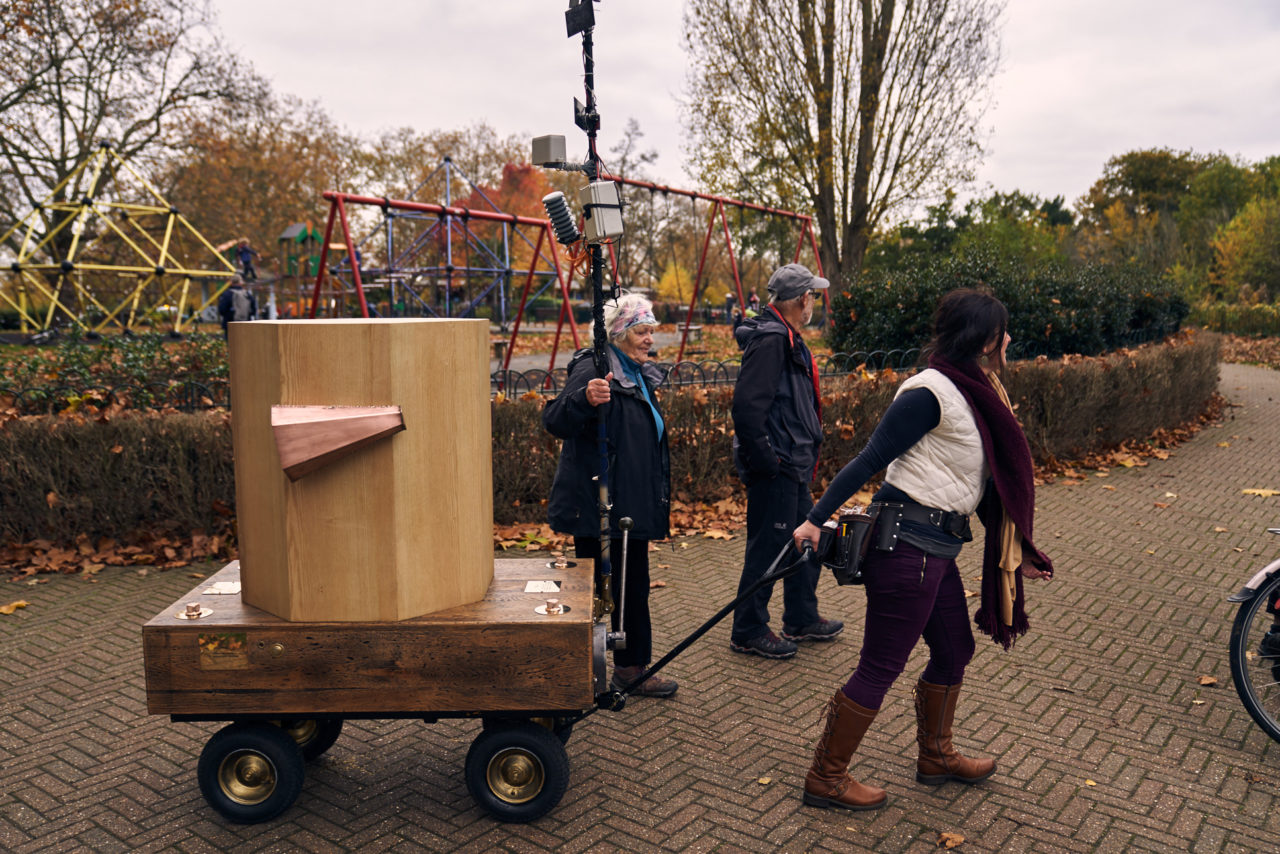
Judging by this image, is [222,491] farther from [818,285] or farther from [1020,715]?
[1020,715]

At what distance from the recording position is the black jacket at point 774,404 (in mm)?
4292

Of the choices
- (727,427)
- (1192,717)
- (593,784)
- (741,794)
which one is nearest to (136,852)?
(593,784)

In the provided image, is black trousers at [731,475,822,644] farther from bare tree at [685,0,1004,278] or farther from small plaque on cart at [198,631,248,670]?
bare tree at [685,0,1004,278]

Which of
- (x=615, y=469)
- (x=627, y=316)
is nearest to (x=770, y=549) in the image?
(x=615, y=469)

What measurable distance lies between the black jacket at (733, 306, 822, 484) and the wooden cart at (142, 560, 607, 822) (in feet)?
4.89

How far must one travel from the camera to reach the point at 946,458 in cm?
307

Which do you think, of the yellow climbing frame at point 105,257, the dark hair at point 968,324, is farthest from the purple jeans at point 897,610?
the yellow climbing frame at point 105,257

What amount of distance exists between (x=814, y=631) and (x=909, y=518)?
1966 mm

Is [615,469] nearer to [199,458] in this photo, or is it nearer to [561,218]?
[561,218]

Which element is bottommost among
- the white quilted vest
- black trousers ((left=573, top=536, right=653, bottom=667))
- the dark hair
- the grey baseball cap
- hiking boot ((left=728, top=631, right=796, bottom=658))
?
hiking boot ((left=728, top=631, right=796, bottom=658))

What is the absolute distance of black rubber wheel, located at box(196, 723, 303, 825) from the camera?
309cm

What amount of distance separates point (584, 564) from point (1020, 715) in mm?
1995

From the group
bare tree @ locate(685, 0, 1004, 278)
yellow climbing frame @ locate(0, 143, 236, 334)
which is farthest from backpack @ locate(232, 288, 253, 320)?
bare tree @ locate(685, 0, 1004, 278)

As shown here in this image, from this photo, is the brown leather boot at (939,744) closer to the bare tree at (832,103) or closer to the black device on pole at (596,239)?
the black device on pole at (596,239)
